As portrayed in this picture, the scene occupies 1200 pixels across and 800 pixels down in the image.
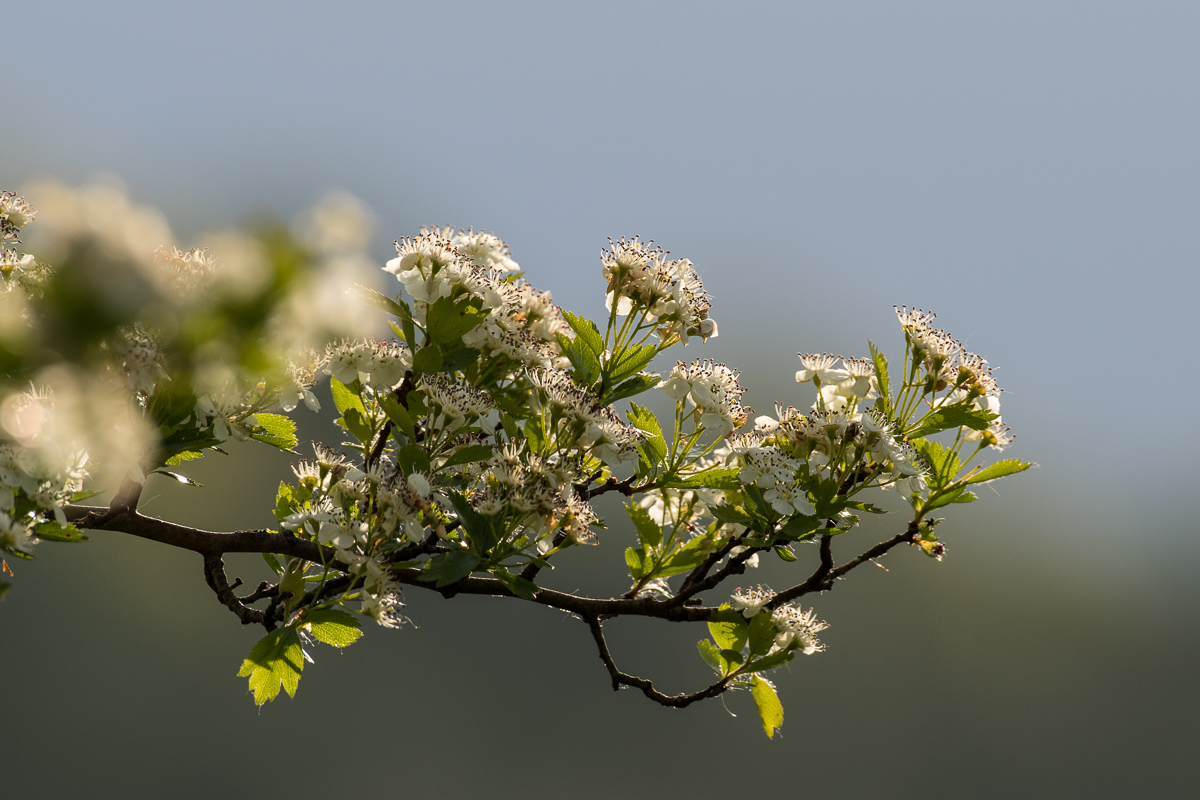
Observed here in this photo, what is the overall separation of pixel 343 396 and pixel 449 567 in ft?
1.71

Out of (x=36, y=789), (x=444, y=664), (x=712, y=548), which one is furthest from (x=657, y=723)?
(x=712, y=548)

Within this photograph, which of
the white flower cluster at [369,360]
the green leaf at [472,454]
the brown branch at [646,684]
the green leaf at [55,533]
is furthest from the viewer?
the brown branch at [646,684]

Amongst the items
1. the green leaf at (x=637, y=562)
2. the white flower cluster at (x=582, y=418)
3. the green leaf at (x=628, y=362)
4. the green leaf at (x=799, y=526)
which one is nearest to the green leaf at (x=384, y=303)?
the white flower cluster at (x=582, y=418)

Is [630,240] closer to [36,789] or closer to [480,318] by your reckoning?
[480,318]

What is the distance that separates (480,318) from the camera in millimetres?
1914

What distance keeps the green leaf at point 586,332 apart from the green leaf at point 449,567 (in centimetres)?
54

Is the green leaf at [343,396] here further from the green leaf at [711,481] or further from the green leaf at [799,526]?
the green leaf at [799,526]

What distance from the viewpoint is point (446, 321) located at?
1875mm

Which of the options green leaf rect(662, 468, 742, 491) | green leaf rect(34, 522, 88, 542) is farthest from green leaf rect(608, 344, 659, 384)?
green leaf rect(34, 522, 88, 542)

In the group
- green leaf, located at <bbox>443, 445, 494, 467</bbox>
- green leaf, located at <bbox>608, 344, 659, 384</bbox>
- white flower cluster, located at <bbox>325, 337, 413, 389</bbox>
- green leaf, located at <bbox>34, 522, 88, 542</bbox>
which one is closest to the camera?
green leaf, located at <bbox>34, 522, 88, 542</bbox>

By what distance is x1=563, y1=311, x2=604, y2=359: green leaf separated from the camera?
203 centimetres

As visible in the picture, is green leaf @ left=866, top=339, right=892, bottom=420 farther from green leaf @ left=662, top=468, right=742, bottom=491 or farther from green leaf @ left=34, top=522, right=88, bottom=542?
green leaf @ left=34, top=522, right=88, bottom=542

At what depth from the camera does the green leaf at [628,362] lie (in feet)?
6.79

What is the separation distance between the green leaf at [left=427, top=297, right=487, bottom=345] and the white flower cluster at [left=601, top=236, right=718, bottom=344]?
0.39 meters
